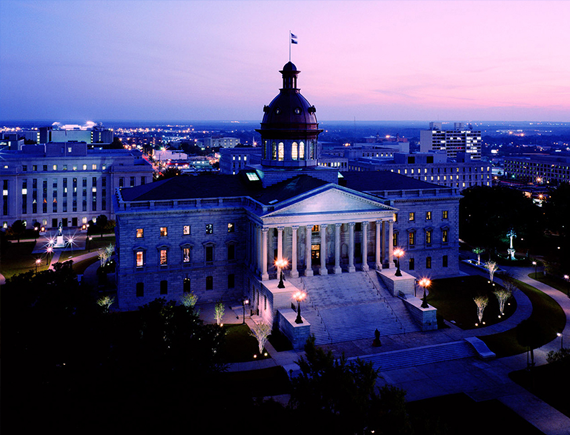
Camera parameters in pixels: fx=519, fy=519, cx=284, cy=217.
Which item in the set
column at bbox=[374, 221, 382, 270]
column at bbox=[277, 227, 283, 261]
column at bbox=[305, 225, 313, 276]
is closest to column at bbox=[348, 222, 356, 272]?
column at bbox=[374, 221, 382, 270]

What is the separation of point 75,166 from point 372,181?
2762 inches

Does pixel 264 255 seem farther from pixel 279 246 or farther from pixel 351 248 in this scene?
pixel 351 248

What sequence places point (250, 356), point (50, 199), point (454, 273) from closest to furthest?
point (250, 356), point (454, 273), point (50, 199)

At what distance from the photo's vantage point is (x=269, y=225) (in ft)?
200

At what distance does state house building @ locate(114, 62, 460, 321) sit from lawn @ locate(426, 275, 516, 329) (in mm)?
4801

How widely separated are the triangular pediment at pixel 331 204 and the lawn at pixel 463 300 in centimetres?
1327

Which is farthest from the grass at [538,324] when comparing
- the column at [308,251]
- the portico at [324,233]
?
the column at [308,251]

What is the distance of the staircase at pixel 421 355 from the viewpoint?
1896 inches

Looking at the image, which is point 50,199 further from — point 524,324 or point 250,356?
point 524,324

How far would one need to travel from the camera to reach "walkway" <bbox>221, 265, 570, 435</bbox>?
3981 centimetres

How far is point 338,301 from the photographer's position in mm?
60094

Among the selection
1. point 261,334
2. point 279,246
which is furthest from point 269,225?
point 261,334

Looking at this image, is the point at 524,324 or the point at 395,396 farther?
Result: the point at 524,324

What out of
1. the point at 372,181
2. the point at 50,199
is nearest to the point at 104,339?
the point at 372,181
